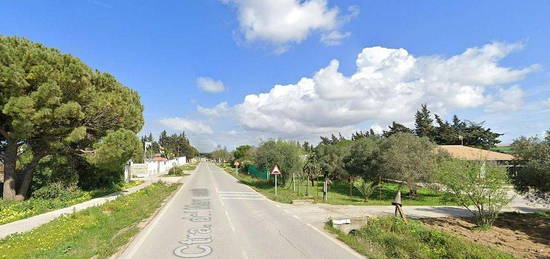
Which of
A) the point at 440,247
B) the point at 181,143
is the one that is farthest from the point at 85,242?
the point at 181,143

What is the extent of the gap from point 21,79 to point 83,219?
32.5 ft

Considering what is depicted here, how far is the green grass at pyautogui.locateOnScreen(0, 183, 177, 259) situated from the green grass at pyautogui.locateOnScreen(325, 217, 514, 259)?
670cm

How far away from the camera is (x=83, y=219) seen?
45.4 ft

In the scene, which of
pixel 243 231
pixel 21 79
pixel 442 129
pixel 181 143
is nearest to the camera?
pixel 243 231

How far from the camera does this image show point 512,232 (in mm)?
15094

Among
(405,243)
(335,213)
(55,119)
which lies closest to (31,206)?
(55,119)

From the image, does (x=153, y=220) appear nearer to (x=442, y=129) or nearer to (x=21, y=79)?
(x=21, y=79)

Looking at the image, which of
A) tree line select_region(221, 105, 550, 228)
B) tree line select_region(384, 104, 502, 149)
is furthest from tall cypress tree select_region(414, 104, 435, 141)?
tree line select_region(221, 105, 550, 228)

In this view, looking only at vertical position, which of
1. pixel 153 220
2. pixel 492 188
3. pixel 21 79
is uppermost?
pixel 21 79

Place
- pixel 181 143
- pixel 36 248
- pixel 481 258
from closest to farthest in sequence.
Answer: pixel 481 258
pixel 36 248
pixel 181 143

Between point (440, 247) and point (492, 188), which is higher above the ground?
point (492, 188)

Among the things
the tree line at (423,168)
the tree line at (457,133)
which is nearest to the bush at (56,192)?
the tree line at (423,168)

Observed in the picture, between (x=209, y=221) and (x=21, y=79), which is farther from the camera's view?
(x=21, y=79)

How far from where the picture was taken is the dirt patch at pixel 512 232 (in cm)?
1183
